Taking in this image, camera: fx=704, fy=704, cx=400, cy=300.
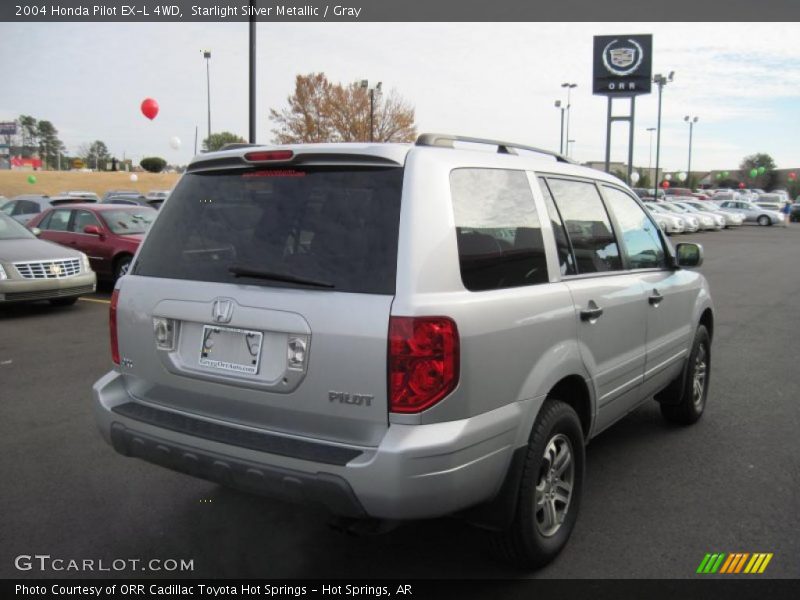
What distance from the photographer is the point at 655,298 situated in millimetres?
4320

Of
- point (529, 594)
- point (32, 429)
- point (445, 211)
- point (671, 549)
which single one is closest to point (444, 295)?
point (445, 211)

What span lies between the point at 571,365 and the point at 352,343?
121 cm

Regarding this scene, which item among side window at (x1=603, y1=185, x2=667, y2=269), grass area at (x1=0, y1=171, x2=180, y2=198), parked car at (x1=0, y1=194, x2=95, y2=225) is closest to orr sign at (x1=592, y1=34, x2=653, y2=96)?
parked car at (x1=0, y1=194, x2=95, y2=225)

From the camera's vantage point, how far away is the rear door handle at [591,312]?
345 cm

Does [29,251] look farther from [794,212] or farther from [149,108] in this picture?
[794,212]

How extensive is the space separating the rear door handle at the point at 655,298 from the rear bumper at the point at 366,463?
171 cm

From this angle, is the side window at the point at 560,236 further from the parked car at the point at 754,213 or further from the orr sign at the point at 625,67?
the parked car at the point at 754,213

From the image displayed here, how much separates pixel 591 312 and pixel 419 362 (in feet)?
4.20

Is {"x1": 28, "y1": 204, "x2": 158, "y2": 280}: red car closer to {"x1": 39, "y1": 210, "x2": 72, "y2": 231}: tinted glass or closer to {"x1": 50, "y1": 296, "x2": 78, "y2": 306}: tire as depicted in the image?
{"x1": 39, "y1": 210, "x2": 72, "y2": 231}: tinted glass

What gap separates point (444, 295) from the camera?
105 inches

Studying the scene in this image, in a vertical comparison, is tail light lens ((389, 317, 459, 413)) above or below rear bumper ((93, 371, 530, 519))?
above

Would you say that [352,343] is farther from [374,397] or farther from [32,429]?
[32,429]

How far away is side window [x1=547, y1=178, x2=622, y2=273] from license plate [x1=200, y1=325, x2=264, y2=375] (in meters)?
1.72

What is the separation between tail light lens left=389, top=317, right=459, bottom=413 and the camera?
256 cm
